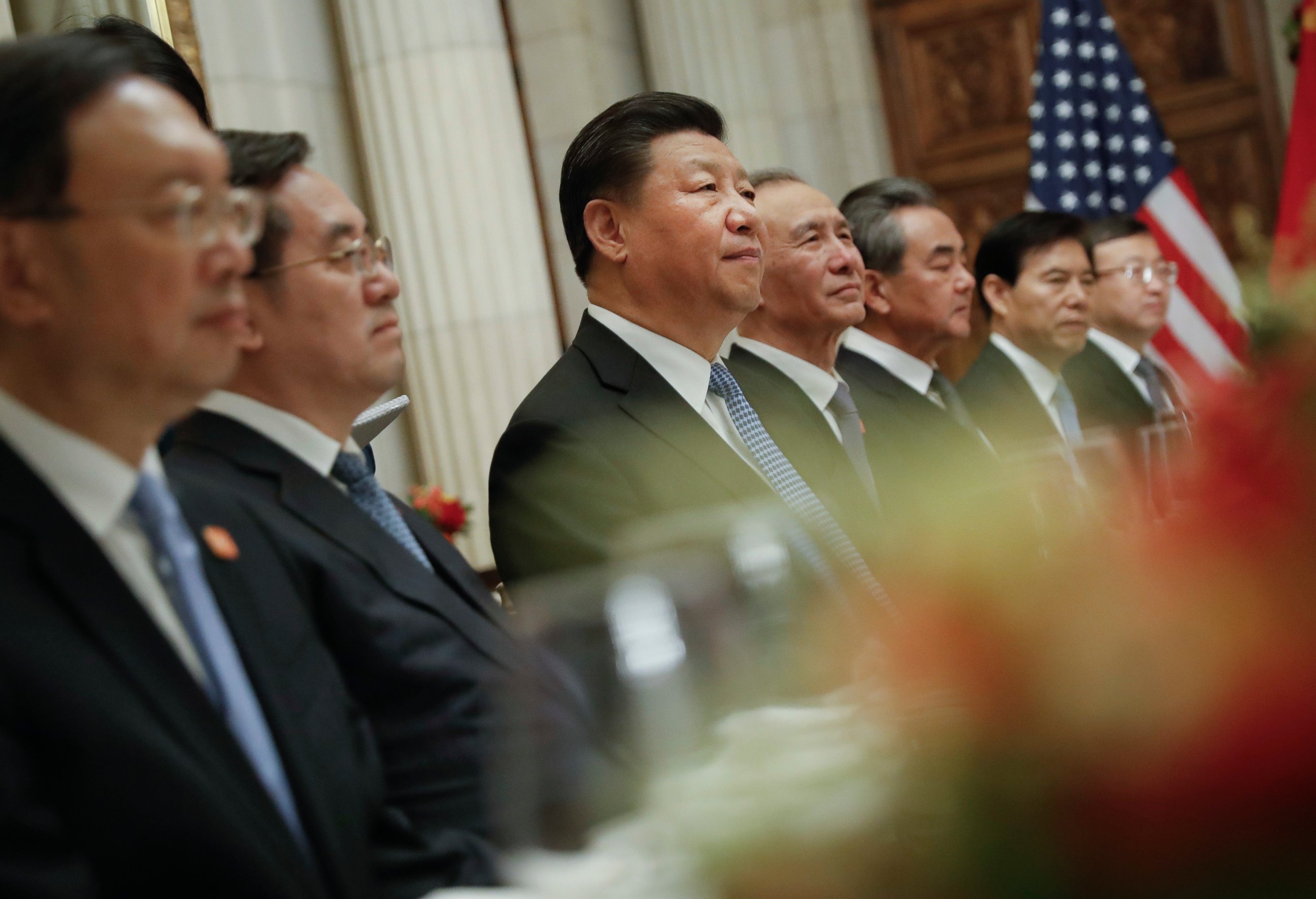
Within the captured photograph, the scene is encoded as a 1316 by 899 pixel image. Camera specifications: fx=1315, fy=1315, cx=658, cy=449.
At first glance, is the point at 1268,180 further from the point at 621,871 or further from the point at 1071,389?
the point at 621,871

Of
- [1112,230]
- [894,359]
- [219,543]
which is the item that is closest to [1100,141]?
[1112,230]

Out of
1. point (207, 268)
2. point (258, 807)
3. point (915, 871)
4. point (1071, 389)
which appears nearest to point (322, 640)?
point (258, 807)

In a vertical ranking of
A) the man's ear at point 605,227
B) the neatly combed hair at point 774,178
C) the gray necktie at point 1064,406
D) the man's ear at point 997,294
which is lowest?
the gray necktie at point 1064,406

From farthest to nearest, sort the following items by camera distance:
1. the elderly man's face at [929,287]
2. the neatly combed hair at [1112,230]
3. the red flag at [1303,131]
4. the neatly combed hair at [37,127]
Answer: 1. the red flag at [1303,131]
2. the neatly combed hair at [1112,230]
3. the elderly man's face at [929,287]
4. the neatly combed hair at [37,127]

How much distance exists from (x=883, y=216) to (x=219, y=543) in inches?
121

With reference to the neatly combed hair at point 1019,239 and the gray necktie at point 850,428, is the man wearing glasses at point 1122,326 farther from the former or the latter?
the gray necktie at point 850,428

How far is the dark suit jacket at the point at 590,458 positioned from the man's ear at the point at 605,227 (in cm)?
16

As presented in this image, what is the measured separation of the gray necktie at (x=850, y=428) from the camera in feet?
10.4

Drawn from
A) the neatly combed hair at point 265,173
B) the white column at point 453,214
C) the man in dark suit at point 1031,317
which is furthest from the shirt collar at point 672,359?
the white column at point 453,214

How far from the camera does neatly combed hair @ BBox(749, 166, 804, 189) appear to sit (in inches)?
142

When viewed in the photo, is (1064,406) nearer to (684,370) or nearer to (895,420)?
(895,420)

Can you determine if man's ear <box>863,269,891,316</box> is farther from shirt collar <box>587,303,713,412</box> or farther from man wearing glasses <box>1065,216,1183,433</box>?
shirt collar <box>587,303,713,412</box>

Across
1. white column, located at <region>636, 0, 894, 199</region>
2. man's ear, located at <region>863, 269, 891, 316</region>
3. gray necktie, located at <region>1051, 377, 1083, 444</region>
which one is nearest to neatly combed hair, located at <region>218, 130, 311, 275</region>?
man's ear, located at <region>863, 269, 891, 316</region>

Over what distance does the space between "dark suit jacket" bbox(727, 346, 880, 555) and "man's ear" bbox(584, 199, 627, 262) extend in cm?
41
